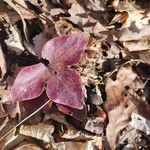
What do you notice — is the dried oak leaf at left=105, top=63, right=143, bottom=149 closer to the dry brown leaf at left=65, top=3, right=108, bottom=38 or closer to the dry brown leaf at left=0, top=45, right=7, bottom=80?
the dry brown leaf at left=65, top=3, right=108, bottom=38

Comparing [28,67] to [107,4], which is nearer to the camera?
[28,67]

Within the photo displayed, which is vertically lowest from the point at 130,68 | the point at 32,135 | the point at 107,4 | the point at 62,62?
the point at 32,135

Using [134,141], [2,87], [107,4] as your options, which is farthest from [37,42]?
[134,141]

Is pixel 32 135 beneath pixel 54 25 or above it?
beneath

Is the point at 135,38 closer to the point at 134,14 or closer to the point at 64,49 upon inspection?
the point at 134,14

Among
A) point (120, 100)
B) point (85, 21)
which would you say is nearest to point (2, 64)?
point (85, 21)

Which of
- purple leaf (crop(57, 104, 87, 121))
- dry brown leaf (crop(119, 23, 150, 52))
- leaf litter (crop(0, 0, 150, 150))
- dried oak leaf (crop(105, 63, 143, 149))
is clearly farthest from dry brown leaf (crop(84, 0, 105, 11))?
purple leaf (crop(57, 104, 87, 121))

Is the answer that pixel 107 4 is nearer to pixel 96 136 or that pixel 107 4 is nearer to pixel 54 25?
pixel 54 25
